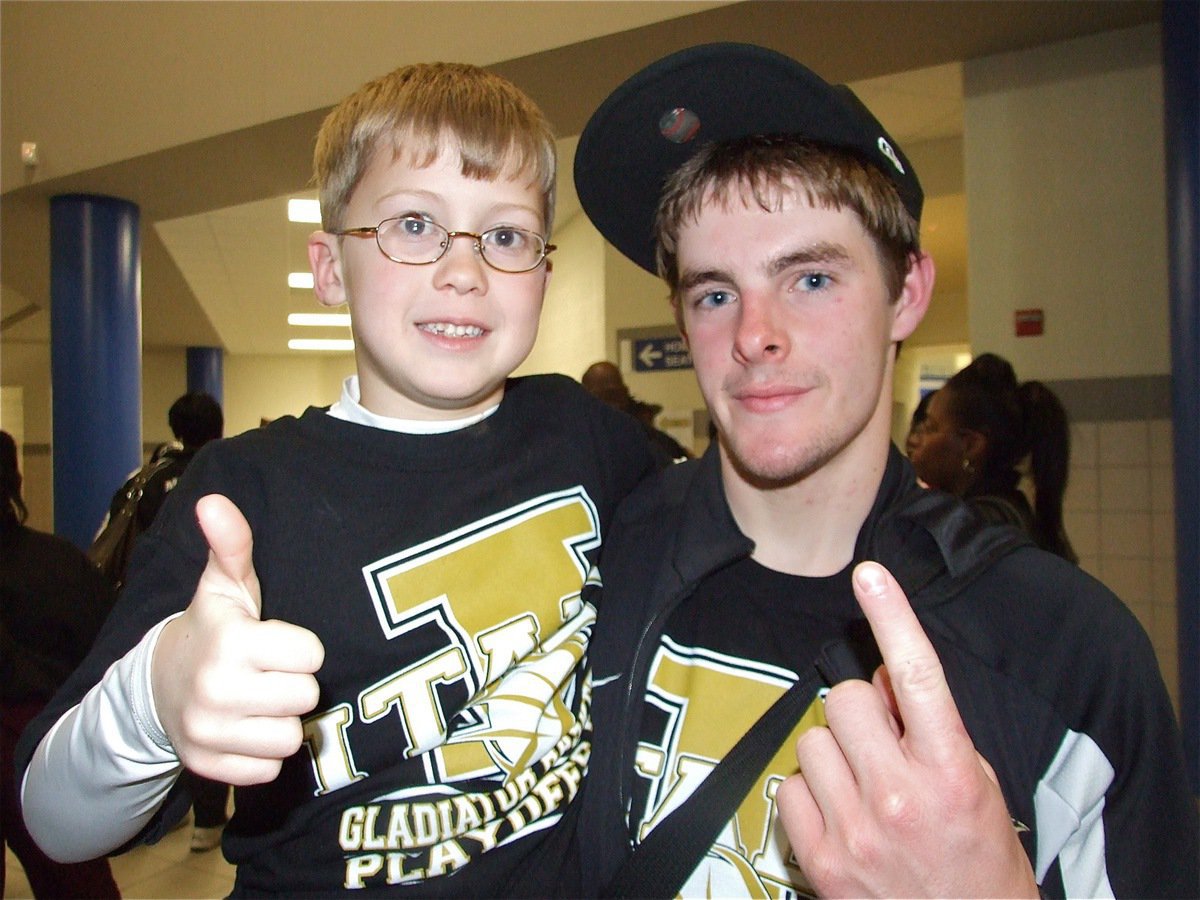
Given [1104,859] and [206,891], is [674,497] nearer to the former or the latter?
[1104,859]

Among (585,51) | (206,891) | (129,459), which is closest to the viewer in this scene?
(206,891)

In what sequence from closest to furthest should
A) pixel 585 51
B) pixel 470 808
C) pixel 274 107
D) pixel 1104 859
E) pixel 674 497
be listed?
pixel 1104 859 < pixel 470 808 < pixel 674 497 < pixel 585 51 < pixel 274 107

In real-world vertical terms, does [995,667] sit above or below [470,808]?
above

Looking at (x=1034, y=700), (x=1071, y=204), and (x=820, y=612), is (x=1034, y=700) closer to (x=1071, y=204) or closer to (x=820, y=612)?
(x=820, y=612)

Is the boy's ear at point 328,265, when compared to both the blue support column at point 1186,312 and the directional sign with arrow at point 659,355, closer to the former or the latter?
the blue support column at point 1186,312

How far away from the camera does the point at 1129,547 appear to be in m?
4.13

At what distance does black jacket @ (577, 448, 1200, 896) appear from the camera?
3.07 feet

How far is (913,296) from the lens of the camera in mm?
1388

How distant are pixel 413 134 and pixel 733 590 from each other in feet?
2.75

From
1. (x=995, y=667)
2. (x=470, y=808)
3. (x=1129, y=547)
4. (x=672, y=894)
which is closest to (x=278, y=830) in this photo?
(x=470, y=808)

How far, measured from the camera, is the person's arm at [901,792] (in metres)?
0.68

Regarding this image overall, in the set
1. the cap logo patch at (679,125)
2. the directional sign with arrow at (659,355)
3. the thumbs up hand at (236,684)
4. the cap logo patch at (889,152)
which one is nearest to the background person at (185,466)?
the cap logo patch at (679,125)

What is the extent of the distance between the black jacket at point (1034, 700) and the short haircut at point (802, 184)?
0.43m

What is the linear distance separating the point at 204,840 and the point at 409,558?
3240 mm
